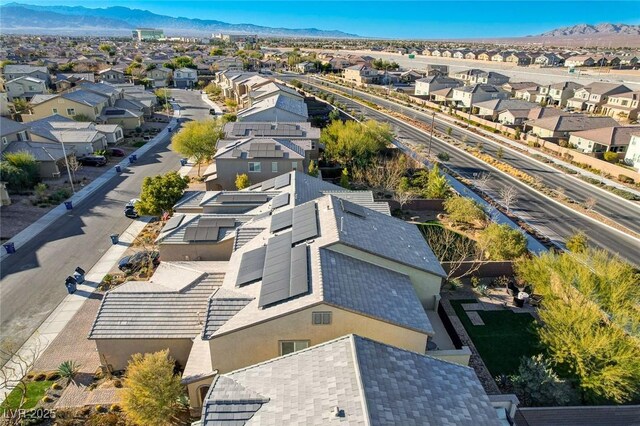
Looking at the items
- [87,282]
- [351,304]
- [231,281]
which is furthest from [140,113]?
[351,304]

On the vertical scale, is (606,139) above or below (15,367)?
above

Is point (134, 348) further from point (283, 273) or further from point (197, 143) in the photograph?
point (197, 143)

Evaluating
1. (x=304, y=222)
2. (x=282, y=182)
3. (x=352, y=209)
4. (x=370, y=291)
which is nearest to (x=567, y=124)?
(x=282, y=182)

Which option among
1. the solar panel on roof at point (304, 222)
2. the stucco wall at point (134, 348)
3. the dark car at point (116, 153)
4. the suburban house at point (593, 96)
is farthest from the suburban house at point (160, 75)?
the stucco wall at point (134, 348)

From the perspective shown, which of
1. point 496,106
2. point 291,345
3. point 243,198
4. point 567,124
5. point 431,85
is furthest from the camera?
point 431,85

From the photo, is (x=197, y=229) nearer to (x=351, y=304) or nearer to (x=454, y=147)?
(x=351, y=304)

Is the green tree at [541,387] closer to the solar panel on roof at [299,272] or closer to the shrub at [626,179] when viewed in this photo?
the solar panel on roof at [299,272]
